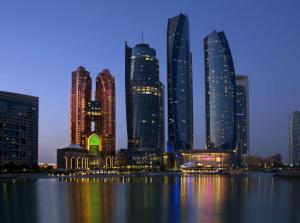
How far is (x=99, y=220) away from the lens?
146 feet

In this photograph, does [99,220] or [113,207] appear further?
[113,207]

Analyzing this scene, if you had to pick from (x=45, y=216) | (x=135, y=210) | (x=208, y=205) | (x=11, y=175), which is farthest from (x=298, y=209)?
(x=11, y=175)

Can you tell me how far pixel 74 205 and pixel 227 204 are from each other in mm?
20569

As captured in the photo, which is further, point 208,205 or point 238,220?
point 208,205

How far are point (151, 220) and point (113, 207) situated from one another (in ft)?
43.5

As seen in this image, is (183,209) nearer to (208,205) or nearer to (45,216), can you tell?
(208,205)

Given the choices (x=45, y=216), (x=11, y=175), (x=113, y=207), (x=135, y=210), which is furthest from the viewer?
(x=11, y=175)

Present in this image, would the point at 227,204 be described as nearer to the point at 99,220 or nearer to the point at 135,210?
the point at 135,210

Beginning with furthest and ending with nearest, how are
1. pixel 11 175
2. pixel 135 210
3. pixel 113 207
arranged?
pixel 11 175 < pixel 113 207 < pixel 135 210

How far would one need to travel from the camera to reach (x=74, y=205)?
60.5 meters

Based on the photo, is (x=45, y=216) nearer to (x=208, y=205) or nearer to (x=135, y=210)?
(x=135, y=210)

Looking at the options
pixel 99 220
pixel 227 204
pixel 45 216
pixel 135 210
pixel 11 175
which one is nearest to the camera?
pixel 99 220

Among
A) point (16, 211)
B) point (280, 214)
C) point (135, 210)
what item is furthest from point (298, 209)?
point (16, 211)

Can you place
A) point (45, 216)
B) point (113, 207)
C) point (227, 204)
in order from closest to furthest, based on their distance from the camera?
point (45, 216), point (113, 207), point (227, 204)
